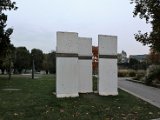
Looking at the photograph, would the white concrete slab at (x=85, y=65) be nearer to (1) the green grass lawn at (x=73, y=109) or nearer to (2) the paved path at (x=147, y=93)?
(2) the paved path at (x=147, y=93)

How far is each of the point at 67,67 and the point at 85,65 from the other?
272 centimetres

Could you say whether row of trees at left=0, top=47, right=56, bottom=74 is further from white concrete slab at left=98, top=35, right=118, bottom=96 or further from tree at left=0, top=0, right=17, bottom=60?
white concrete slab at left=98, top=35, right=118, bottom=96

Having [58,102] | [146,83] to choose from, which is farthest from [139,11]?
[146,83]

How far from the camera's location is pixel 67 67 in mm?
18781

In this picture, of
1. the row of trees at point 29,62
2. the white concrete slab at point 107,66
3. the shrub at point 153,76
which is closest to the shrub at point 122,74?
the row of trees at point 29,62

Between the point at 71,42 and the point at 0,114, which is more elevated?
the point at 71,42

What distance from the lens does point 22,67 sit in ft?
336

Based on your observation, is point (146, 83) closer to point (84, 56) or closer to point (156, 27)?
point (84, 56)

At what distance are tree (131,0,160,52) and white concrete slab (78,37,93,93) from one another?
322 centimetres

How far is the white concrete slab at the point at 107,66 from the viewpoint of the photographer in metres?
20.4

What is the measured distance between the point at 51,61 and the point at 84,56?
85714 mm

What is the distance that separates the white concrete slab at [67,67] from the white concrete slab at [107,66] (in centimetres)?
190

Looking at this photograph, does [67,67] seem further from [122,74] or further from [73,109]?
[122,74]

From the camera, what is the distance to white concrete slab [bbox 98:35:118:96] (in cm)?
2039
